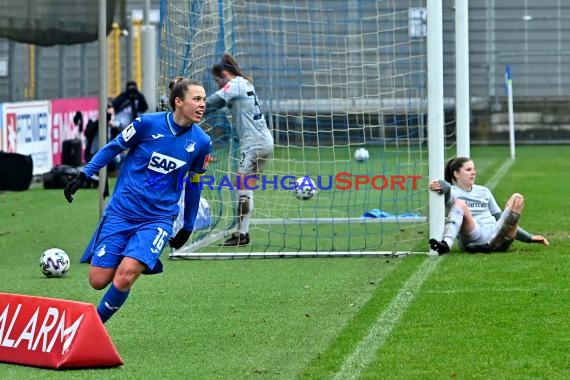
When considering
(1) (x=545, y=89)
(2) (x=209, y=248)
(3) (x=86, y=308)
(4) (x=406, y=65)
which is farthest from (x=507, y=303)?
(1) (x=545, y=89)

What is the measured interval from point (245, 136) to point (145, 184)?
18.4 feet

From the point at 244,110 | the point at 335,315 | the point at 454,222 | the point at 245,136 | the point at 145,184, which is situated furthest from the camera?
the point at 245,136

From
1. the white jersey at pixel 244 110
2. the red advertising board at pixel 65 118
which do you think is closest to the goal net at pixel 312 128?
the white jersey at pixel 244 110

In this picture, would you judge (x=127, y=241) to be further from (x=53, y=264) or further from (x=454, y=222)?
(x=454, y=222)

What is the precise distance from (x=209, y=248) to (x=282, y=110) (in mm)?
4660

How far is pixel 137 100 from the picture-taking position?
2300 centimetres

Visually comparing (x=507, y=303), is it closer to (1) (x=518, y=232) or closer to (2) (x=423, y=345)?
(2) (x=423, y=345)

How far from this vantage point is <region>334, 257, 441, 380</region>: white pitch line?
727 centimetres

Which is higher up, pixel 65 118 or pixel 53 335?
pixel 65 118

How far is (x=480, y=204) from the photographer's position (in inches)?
498

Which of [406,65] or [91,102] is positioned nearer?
[406,65]

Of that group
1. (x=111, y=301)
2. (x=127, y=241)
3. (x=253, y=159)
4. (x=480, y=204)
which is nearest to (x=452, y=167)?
(x=480, y=204)

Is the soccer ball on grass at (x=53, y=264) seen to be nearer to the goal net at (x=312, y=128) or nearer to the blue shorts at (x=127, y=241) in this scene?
the goal net at (x=312, y=128)

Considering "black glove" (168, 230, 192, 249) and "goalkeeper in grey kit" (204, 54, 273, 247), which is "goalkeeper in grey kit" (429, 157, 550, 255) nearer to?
"goalkeeper in grey kit" (204, 54, 273, 247)
